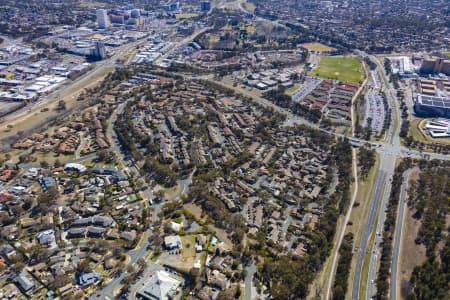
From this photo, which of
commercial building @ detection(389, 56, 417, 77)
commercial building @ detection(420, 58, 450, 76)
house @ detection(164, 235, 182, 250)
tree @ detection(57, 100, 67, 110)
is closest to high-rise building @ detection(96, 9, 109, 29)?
tree @ detection(57, 100, 67, 110)

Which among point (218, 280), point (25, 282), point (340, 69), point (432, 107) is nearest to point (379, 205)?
point (218, 280)

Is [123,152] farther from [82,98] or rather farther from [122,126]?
[82,98]

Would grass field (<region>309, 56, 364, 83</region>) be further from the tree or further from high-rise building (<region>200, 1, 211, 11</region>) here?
high-rise building (<region>200, 1, 211, 11</region>)

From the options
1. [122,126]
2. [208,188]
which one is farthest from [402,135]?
[122,126]

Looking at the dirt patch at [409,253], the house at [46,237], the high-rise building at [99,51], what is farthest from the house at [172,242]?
the high-rise building at [99,51]

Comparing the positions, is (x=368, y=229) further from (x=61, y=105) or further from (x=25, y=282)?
(x=61, y=105)
